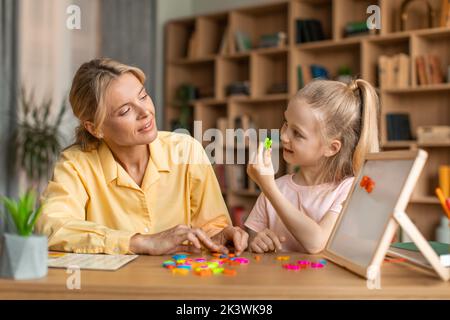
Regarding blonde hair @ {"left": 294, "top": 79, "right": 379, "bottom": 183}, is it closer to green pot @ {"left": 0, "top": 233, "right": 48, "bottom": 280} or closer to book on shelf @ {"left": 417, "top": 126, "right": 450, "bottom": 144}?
green pot @ {"left": 0, "top": 233, "right": 48, "bottom": 280}

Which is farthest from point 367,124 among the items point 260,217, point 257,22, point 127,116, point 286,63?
point 257,22

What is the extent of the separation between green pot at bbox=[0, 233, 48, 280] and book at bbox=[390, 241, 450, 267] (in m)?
0.79

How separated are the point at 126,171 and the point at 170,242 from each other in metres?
0.53

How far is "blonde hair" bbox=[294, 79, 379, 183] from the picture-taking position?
1707mm

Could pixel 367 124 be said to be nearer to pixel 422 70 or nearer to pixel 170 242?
pixel 170 242

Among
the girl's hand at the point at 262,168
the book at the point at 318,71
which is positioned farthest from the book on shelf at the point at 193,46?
the girl's hand at the point at 262,168

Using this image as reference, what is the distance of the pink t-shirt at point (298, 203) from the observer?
1746mm

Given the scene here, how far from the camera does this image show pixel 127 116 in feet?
5.89

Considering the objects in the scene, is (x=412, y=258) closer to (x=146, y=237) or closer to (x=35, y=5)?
(x=146, y=237)

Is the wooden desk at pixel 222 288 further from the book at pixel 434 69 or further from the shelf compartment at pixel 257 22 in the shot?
the shelf compartment at pixel 257 22

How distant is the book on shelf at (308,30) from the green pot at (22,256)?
4.44 metres
